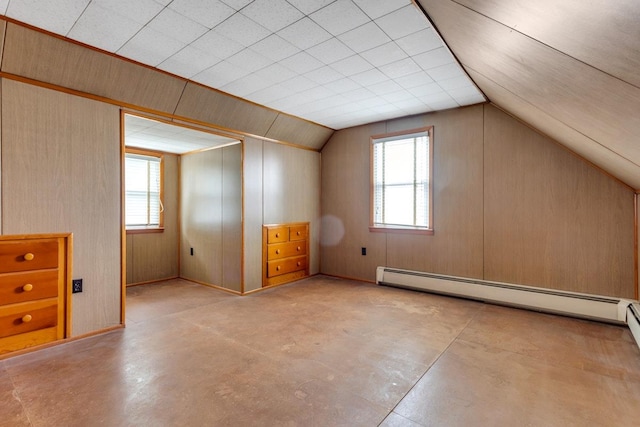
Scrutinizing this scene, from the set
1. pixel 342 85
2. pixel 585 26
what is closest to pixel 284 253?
pixel 342 85

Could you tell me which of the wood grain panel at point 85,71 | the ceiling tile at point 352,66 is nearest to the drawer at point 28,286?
the wood grain panel at point 85,71

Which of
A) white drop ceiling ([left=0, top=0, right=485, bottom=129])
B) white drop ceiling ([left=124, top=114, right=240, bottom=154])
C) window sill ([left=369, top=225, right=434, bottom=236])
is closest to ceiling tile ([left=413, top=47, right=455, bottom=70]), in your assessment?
white drop ceiling ([left=0, top=0, right=485, bottom=129])

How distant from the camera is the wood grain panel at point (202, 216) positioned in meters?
4.82

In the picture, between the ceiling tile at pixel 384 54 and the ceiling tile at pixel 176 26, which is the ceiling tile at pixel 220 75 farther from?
the ceiling tile at pixel 384 54

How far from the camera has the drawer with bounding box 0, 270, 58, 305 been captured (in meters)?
2.49

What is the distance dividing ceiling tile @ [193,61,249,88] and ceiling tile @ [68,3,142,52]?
29.5 inches

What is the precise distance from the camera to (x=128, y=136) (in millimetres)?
4367

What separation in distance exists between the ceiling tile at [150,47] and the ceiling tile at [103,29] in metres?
0.05

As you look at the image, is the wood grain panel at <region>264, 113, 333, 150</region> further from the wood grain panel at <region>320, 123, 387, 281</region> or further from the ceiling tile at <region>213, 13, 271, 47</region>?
the ceiling tile at <region>213, 13, 271, 47</region>

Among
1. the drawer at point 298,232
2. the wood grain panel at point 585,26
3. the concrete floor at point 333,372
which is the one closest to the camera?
the wood grain panel at point 585,26

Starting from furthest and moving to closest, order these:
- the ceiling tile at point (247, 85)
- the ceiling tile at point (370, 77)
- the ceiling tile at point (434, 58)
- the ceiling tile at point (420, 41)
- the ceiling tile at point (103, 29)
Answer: the ceiling tile at point (247, 85) → the ceiling tile at point (370, 77) → the ceiling tile at point (434, 58) → the ceiling tile at point (420, 41) → the ceiling tile at point (103, 29)

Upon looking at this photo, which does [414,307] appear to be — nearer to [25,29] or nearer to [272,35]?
[272,35]

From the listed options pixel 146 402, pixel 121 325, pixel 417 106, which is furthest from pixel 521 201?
pixel 121 325

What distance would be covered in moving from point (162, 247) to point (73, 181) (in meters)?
2.71
